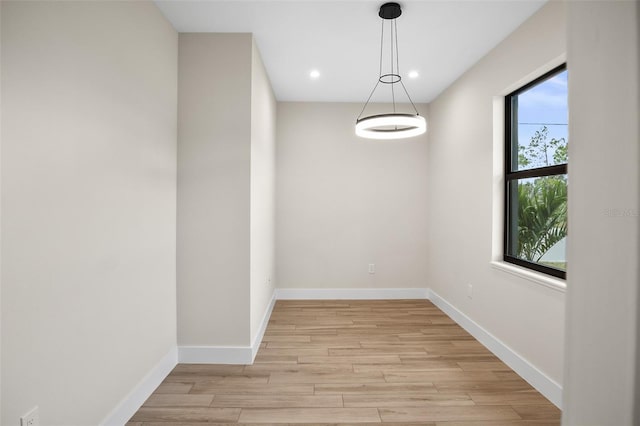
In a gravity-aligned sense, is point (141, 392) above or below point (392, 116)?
below

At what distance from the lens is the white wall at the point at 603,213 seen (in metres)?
0.41

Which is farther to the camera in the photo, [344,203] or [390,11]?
[344,203]

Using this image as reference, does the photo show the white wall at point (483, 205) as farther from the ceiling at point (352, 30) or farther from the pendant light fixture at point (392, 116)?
the pendant light fixture at point (392, 116)

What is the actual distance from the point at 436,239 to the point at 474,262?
108cm

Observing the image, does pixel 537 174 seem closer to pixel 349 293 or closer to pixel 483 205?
pixel 483 205

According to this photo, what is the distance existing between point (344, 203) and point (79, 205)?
3.52 m

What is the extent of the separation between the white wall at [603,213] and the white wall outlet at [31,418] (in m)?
1.76

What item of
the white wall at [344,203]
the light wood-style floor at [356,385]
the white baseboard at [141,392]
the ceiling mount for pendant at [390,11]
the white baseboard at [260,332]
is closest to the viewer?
the white baseboard at [141,392]

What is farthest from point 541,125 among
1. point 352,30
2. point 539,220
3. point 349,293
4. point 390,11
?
point 349,293

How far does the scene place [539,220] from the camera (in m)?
2.65

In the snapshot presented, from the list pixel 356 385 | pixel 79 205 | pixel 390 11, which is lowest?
pixel 356 385

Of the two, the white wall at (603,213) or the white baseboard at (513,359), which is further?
the white baseboard at (513,359)

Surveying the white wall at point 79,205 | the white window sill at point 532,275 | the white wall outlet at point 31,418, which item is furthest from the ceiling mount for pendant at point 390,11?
the white wall outlet at point 31,418

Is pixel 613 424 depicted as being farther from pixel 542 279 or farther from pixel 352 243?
pixel 352 243
